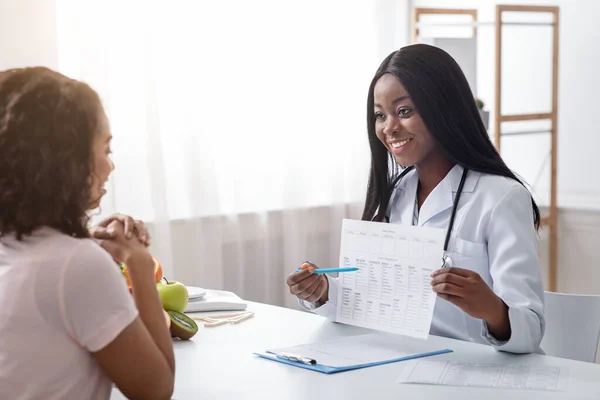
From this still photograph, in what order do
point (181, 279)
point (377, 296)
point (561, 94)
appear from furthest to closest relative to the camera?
point (561, 94), point (181, 279), point (377, 296)

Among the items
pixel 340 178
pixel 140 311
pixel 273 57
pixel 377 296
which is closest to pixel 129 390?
pixel 140 311

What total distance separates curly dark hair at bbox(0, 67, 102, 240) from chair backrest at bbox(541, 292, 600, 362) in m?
1.41

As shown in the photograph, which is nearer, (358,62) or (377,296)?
(377,296)

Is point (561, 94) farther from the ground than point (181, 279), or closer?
farther from the ground

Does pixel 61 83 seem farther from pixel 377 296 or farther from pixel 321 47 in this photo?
pixel 321 47

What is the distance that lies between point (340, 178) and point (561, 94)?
1150 millimetres

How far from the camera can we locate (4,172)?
3.86ft

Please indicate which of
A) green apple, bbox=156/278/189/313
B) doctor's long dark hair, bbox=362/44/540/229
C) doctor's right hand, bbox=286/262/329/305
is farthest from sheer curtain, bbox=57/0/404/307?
doctor's long dark hair, bbox=362/44/540/229

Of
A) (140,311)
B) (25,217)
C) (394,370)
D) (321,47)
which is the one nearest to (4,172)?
(25,217)

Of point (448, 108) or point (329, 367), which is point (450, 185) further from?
point (329, 367)

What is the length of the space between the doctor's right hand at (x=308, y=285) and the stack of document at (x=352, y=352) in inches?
7.5

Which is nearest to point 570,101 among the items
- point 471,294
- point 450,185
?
point 450,185

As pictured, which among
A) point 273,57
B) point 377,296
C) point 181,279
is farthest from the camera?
point 273,57

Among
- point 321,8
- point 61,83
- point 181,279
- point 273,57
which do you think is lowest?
A: point 181,279
